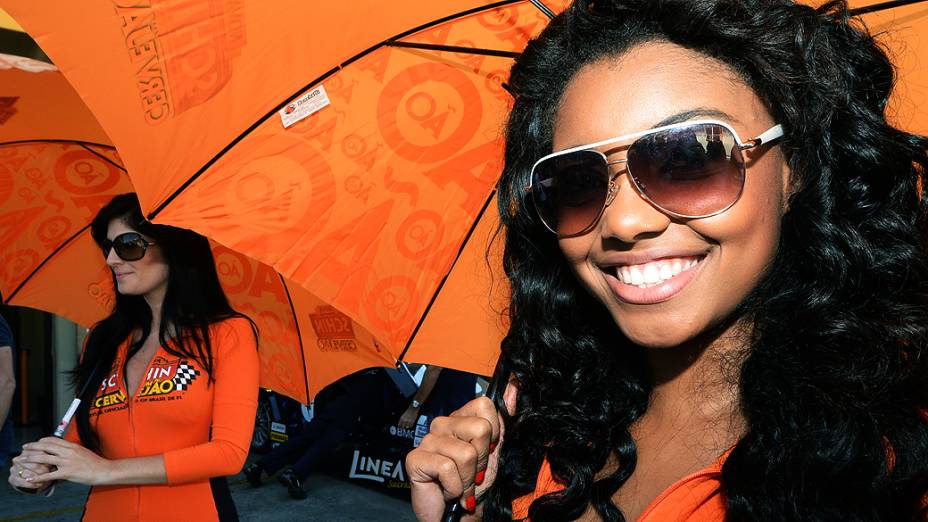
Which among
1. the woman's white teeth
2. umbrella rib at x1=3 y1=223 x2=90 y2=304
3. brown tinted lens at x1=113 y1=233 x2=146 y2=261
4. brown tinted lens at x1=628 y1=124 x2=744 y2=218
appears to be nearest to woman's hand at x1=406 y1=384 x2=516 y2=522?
the woman's white teeth

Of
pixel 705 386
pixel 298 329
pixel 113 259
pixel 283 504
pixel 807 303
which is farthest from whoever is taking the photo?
pixel 283 504

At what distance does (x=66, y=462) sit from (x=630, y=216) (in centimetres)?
245

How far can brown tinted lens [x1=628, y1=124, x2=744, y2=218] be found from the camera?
1.31 meters

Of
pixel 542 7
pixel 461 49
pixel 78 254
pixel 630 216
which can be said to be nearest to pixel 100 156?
pixel 78 254

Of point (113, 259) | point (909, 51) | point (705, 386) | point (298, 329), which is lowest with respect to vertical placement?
point (298, 329)

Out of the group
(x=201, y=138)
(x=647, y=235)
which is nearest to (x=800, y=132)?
(x=647, y=235)

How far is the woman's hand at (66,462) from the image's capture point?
9.03ft

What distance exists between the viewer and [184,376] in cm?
301

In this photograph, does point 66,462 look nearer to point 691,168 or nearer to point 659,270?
point 659,270

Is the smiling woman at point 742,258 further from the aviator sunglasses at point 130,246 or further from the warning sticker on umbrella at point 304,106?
the aviator sunglasses at point 130,246

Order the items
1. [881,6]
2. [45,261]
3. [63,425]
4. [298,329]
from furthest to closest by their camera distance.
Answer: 1. [45,261]
2. [298,329]
3. [63,425]
4. [881,6]

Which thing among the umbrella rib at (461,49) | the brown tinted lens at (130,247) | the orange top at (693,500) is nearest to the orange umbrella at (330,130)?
the umbrella rib at (461,49)

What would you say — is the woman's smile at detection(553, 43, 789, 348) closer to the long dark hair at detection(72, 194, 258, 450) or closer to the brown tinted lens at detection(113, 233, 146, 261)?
the long dark hair at detection(72, 194, 258, 450)

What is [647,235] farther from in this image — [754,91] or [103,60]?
[103,60]
